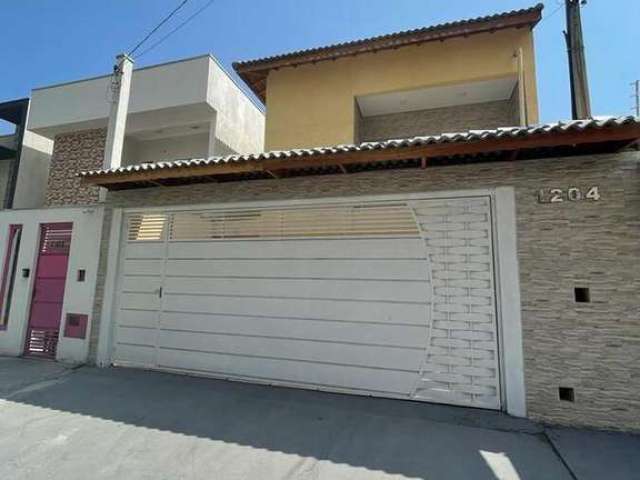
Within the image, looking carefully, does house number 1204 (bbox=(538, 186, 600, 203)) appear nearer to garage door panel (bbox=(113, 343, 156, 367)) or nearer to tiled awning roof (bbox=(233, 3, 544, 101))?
tiled awning roof (bbox=(233, 3, 544, 101))

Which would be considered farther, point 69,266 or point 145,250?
point 69,266

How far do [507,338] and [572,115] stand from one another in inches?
231

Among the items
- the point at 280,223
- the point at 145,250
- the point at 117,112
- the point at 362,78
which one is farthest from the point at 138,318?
the point at 362,78

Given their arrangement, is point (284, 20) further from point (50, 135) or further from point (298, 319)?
point (50, 135)

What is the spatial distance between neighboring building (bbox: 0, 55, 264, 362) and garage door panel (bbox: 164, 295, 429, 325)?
2565 millimetres

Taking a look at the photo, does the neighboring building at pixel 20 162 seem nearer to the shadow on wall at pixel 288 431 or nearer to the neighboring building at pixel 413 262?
the neighboring building at pixel 413 262

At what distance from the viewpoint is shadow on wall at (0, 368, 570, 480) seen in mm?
4027

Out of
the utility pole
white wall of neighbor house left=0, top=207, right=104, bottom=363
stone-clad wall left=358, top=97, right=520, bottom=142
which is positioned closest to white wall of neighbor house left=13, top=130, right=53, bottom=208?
white wall of neighbor house left=0, top=207, right=104, bottom=363

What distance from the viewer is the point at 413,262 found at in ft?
20.0

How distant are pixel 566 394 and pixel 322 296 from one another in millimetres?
3905

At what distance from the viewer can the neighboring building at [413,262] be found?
Result: 5.15m

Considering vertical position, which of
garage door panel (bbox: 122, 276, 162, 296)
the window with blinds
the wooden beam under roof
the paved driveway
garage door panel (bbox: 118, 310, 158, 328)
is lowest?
the paved driveway

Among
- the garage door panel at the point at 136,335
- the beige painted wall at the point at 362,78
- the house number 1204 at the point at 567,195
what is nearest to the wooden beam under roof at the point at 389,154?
the house number 1204 at the point at 567,195

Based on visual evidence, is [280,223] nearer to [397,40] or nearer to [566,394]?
[566,394]
